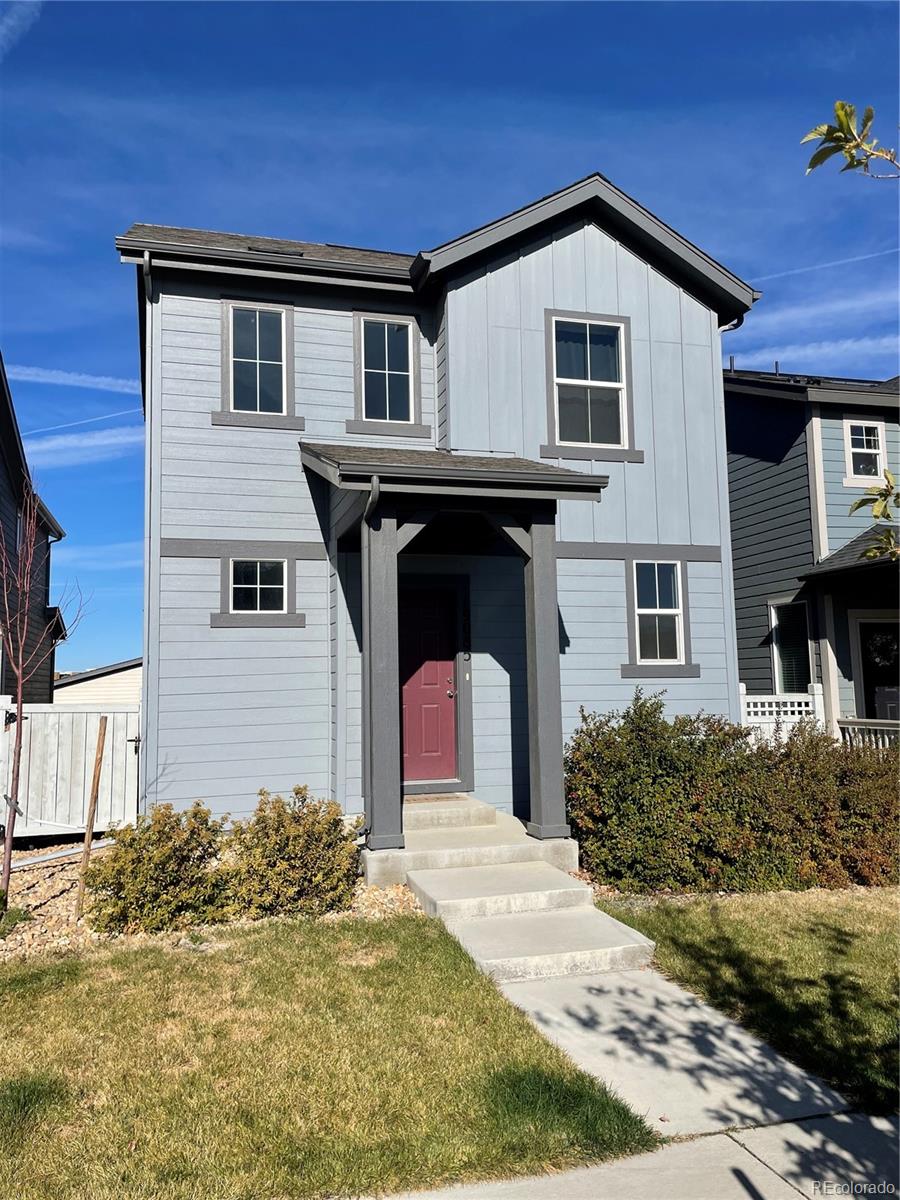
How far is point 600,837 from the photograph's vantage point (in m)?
7.71

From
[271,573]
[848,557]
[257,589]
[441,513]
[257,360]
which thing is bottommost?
[257,589]

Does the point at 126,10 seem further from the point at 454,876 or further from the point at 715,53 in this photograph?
the point at 454,876

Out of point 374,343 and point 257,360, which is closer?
point 257,360

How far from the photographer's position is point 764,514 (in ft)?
49.1

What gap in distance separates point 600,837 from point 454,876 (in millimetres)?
1517

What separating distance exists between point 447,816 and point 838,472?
939 centimetres

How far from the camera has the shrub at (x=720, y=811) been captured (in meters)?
7.46

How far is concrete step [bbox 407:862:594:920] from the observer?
6.41 meters

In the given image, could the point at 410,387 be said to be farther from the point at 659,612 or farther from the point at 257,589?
the point at 659,612

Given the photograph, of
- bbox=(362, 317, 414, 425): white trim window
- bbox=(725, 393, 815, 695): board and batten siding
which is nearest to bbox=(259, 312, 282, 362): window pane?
bbox=(362, 317, 414, 425): white trim window

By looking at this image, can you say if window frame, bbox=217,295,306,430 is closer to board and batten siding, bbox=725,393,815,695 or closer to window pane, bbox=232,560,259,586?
window pane, bbox=232,560,259,586

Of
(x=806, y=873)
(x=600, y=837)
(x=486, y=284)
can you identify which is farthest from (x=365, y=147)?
(x=806, y=873)

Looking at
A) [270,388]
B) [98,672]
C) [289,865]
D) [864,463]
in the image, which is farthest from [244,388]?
[98,672]

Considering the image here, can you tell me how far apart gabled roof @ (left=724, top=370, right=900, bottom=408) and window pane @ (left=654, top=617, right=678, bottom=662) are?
5421 mm
